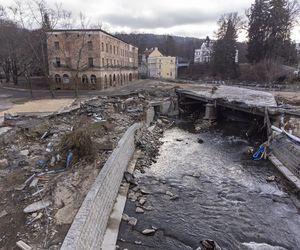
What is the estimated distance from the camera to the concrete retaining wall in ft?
19.4

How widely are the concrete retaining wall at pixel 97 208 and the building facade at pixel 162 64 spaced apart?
61.5 m

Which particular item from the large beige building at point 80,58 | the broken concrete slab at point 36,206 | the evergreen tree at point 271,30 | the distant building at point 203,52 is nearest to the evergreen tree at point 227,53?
the evergreen tree at point 271,30

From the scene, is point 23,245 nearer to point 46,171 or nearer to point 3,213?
point 3,213

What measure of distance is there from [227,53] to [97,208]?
180 ft

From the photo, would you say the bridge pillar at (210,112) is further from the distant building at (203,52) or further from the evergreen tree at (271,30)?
the distant building at (203,52)

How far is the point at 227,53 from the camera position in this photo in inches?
2210

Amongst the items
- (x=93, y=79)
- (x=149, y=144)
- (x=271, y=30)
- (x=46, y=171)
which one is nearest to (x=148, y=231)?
(x=46, y=171)

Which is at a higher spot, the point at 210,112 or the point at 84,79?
the point at 84,79

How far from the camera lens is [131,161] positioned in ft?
47.1

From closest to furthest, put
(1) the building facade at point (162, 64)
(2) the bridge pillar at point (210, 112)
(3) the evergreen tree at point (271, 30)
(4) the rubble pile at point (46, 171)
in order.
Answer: (4) the rubble pile at point (46, 171) → (2) the bridge pillar at point (210, 112) → (3) the evergreen tree at point (271, 30) → (1) the building facade at point (162, 64)

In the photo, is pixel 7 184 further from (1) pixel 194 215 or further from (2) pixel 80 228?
(1) pixel 194 215

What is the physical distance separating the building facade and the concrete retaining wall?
61510 mm

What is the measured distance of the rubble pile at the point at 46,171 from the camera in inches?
272

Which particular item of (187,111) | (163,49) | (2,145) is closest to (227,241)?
(2,145)
